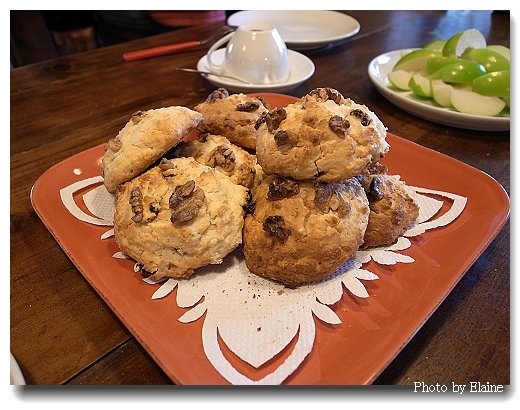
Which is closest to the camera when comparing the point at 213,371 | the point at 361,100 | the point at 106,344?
the point at 213,371

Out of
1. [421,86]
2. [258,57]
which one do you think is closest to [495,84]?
[421,86]

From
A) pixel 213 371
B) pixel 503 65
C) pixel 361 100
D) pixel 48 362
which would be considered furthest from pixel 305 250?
pixel 503 65

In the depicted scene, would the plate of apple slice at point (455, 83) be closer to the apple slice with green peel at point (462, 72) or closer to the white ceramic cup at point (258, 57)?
the apple slice with green peel at point (462, 72)

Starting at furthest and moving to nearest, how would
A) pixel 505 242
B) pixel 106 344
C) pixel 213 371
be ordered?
pixel 505 242 < pixel 106 344 < pixel 213 371

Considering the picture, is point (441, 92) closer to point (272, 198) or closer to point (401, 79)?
point (401, 79)

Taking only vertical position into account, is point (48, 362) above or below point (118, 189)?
below

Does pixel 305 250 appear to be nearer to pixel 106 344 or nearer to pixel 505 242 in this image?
pixel 106 344

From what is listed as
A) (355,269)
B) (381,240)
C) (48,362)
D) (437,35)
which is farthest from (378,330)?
(437,35)

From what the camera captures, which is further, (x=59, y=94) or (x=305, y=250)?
(x=59, y=94)

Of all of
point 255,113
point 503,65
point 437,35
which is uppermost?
point 255,113
